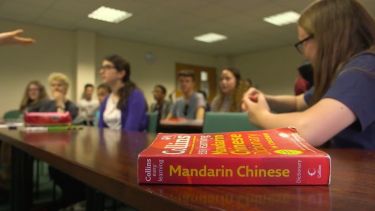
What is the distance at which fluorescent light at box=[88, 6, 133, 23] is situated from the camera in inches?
181

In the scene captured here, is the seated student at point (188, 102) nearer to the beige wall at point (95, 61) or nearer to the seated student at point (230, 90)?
the seated student at point (230, 90)

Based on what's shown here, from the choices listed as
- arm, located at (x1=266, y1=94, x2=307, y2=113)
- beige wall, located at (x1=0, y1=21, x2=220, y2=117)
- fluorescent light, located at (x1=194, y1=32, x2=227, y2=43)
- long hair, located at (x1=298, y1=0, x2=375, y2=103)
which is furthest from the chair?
fluorescent light, located at (x1=194, y1=32, x2=227, y2=43)

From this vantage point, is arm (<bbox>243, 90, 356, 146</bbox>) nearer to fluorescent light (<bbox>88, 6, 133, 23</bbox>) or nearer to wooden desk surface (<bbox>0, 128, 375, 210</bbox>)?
wooden desk surface (<bbox>0, 128, 375, 210</bbox>)

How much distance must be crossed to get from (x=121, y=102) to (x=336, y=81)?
161cm

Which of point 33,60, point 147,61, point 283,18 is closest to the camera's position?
point 283,18

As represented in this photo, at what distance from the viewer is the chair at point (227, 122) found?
1.25 metres

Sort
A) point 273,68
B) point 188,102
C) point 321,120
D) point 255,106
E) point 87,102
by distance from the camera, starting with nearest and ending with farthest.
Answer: point 321,120, point 255,106, point 188,102, point 87,102, point 273,68

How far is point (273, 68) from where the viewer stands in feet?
25.0

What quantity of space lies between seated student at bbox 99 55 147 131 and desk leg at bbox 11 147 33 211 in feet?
2.55

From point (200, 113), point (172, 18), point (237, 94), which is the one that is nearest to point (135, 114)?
point (237, 94)

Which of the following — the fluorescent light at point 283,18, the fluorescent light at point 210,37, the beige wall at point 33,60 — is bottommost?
the beige wall at point 33,60

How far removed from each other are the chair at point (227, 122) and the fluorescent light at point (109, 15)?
3.54 m

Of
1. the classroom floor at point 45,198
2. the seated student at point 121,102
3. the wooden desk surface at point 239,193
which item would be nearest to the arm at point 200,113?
the seated student at point 121,102

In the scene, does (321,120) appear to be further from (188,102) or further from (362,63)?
(188,102)
